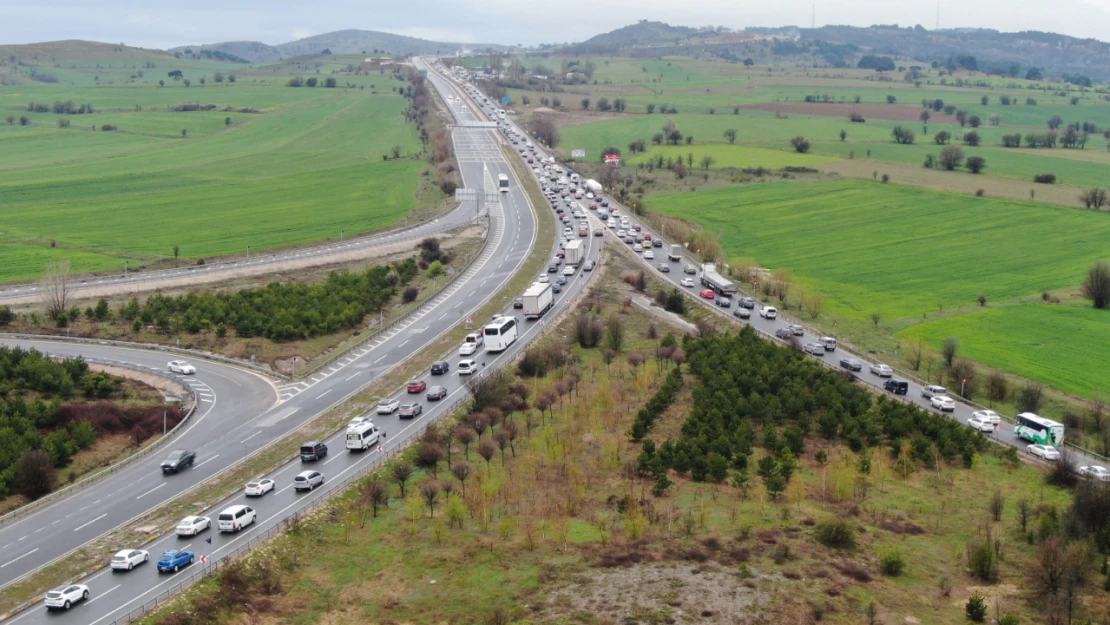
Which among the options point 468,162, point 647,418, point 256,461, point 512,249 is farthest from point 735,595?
point 468,162

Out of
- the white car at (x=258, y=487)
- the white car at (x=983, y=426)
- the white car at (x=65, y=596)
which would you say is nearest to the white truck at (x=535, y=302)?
the white car at (x=983, y=426)

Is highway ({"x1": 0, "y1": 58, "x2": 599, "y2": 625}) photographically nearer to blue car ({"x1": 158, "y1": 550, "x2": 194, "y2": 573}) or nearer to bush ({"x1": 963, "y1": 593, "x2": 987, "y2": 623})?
blue car ({"x1": 158, "y1": 550, "x2": 194, "y2": 573})

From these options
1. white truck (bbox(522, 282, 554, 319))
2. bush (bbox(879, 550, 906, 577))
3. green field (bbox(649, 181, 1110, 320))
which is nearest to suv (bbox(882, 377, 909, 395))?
green field (bbox(649, 181, 1110, 320))

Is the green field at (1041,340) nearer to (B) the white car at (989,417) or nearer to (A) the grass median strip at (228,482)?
(B) the white car at (989,417)

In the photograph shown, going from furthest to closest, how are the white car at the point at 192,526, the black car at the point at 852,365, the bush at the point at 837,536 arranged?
the black car at the point at 852,365 < the bush at the point at 837,536 < the white car at the point at 192,526

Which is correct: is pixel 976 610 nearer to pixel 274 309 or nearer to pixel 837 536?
pixel 837 536

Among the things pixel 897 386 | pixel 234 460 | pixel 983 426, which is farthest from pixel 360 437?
pixel 983 426
